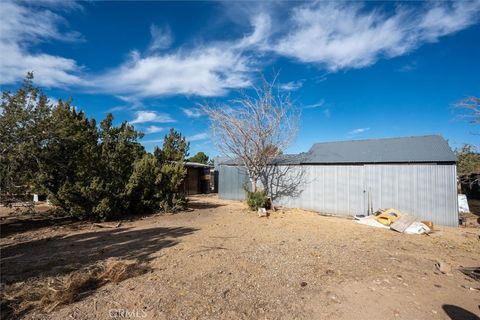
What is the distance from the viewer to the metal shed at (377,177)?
9078 millimetres

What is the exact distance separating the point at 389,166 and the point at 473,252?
16.0 feet

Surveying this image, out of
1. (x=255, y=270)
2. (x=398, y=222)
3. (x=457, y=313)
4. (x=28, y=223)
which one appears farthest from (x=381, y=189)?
(x=28, y=223)

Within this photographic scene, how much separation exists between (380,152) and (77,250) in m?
11.2

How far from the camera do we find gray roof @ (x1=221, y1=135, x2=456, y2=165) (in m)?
9.59

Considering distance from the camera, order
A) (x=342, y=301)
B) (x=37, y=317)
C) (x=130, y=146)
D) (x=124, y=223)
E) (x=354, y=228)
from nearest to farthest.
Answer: (x=37, y=317), (x=342, y=301), (x=354, y=228), (x=124, y=223), (x=130, y=146)

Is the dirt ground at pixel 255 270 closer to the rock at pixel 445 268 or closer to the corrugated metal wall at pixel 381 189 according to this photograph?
the rock at pixel 445 268

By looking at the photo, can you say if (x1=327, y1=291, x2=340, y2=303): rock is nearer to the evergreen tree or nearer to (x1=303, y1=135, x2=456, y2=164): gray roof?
(x1=303, y1=135, x2=456, y2=164): gray roof

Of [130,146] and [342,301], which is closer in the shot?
[342,301]

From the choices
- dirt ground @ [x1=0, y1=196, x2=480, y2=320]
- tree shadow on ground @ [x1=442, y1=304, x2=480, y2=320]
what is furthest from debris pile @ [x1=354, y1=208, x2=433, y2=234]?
tree shadow on ground @ [x1=442, y1=304, x2=480, y2=320]

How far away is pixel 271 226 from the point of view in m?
8.09

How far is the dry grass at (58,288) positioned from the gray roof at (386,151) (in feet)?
32.3

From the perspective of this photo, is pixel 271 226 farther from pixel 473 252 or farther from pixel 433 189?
pixel 433 189

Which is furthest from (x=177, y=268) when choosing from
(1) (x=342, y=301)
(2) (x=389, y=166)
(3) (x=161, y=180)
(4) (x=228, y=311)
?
(2) (x=389, y=166)

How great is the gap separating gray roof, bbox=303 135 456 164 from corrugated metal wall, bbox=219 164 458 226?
0.95 ft
